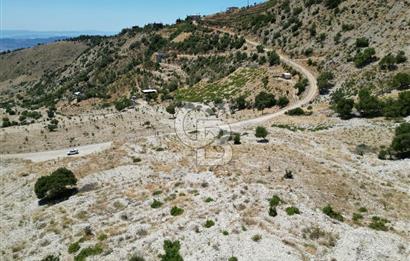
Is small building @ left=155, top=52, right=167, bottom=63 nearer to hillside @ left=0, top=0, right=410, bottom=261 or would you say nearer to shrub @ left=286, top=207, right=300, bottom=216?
hillside @ left=0, top=0, right=410, bottom=261

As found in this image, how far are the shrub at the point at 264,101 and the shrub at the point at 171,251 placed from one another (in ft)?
190

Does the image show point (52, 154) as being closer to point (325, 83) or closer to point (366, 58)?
point (325, 83)

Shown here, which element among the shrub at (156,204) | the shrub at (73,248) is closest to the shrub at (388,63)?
the shrub at (156,204)

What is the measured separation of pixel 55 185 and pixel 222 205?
16.2m

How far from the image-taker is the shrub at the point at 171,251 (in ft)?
80.0

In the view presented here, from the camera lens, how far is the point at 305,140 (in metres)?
51.4

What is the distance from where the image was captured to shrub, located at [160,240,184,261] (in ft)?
80.0

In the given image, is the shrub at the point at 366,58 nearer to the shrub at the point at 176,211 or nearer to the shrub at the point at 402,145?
the shrub at the point at 402,145

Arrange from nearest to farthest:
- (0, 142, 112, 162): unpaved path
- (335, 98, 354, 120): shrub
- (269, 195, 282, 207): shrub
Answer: (269, 195, 282, 207): shrub
(335, 98, 354, 120): shrub
(0, 142, 112, 162): unpaved path

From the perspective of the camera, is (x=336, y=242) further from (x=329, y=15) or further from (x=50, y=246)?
(x=329, y=15)

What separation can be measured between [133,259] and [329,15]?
100 meters

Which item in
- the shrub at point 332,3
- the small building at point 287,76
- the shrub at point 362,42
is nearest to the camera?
the shrub at point 362,42

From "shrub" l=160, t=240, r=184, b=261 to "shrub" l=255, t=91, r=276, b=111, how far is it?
2275 inches

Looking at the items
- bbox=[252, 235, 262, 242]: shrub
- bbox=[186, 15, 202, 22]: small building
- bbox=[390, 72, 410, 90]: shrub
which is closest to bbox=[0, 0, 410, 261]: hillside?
bbox=[252, 235, 262, 242]: shrub
